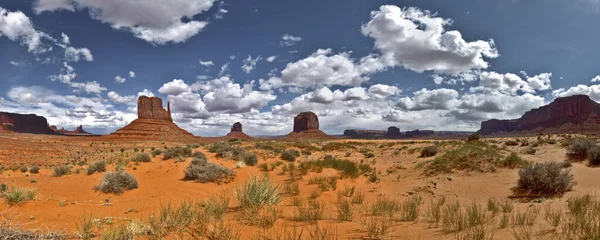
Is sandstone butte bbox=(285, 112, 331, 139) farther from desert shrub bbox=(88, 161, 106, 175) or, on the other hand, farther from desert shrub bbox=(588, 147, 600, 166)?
desert shrub bbox=(588, 147, 600, 166)

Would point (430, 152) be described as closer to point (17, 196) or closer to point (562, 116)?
point (17, 196)

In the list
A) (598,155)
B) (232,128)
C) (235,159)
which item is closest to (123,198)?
(235,159)

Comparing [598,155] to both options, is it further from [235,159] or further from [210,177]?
[235,159]

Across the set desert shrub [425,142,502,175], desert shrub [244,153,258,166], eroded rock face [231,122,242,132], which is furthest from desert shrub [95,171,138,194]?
eroded rock face [231,122,242,132]

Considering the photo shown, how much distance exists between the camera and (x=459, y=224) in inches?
182

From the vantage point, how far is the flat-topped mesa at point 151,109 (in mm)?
105812

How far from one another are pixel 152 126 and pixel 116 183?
93.9m

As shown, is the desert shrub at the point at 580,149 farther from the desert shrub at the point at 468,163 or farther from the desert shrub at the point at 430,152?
the desert shrub at the point at 430,152

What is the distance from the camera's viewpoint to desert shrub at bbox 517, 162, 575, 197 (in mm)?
7922

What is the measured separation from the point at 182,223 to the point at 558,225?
6.23m

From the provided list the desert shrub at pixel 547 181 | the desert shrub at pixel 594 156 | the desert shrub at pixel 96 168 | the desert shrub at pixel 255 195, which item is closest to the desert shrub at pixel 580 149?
the desert shrub at pixel 594 156

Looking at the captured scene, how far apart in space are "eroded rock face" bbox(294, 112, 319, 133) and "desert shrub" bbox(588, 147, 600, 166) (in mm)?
129045

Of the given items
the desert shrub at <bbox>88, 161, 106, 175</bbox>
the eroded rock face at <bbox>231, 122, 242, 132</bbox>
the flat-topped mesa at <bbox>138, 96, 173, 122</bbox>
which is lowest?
the desert shrub at <bbox>88, 161, 106, 175</bbox>

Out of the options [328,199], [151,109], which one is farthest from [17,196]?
[151,109]
